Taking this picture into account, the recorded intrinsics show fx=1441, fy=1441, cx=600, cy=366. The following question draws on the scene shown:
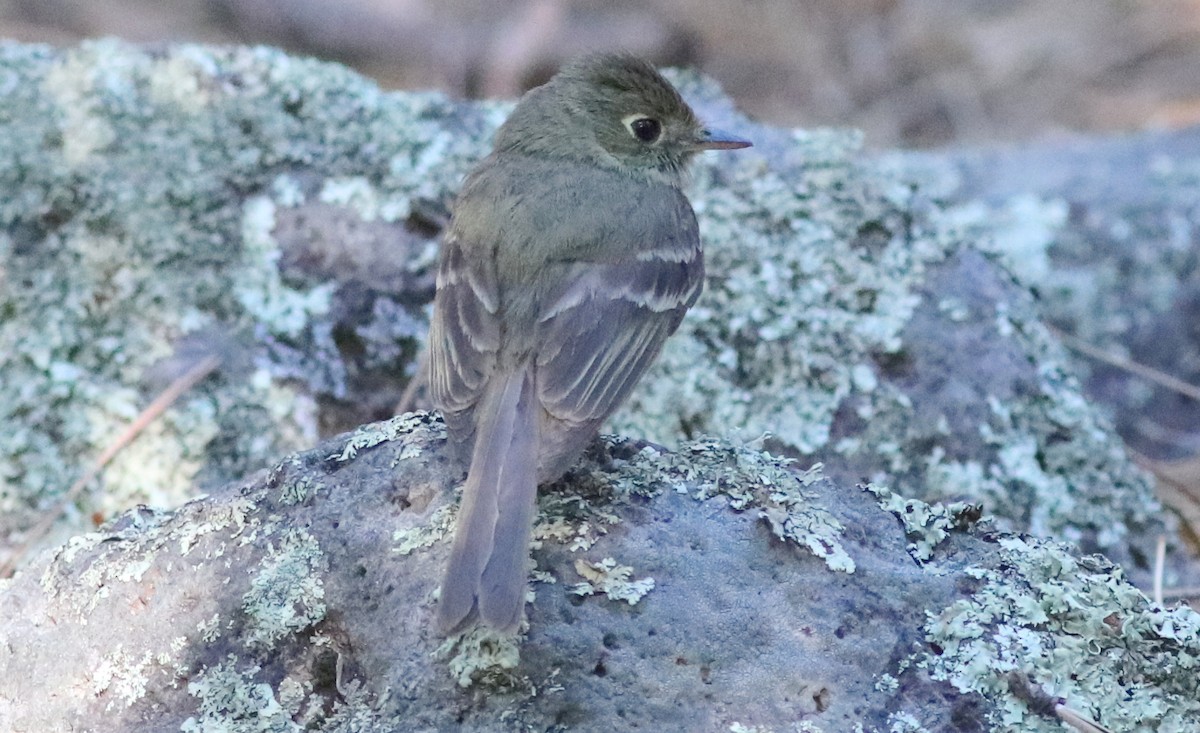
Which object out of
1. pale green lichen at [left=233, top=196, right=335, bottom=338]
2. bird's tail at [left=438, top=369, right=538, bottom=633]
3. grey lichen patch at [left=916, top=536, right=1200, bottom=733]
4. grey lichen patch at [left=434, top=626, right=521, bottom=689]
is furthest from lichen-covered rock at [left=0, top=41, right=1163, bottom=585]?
grey lichen patch at [left=434, top=626, right=521, bottom=689]

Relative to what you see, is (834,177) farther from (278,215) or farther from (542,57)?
(542,57)

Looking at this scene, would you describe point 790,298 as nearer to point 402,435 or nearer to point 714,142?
point 714,142

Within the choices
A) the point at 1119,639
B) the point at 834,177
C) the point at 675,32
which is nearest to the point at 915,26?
the point at 675,32

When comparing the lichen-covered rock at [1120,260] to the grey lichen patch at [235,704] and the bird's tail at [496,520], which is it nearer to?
the bird's tail at [496,520]

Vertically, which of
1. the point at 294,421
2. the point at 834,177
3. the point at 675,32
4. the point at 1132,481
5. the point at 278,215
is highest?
the point at 675,32

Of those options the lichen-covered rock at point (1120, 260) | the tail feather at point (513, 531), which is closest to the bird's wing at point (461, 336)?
the tail feather at point (513, 531)
